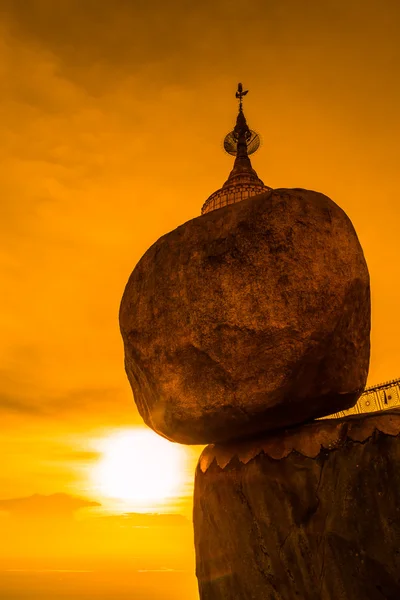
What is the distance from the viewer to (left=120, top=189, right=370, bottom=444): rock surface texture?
363 cm

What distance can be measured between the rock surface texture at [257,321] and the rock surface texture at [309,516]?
1.11ft

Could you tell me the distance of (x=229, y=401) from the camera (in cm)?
373

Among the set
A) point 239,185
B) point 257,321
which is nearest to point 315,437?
point 257,321

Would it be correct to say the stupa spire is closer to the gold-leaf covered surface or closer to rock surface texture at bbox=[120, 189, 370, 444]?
rock surface texture at bbox=[120, 189, 370, 444]

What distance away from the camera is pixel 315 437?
3621mm

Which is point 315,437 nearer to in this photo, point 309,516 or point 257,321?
point 309,516

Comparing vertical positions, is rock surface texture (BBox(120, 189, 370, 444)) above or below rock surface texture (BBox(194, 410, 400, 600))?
above

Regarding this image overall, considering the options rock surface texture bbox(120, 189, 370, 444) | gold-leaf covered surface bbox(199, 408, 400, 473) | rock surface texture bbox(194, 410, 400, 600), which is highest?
rock surface texture bbox(120, 189, 370, 444)

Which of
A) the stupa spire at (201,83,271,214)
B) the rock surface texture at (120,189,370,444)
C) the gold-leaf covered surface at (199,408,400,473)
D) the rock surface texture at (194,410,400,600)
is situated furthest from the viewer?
the stupa spire at (201,83,271,214)

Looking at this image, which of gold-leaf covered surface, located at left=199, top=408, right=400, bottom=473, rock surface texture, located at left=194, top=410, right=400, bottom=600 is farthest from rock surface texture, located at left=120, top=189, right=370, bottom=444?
A: rock surface texture, located at left=194, top=410, right=400, bottom=600

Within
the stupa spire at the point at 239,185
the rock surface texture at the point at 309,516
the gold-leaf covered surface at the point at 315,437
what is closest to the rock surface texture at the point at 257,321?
the gold-leaf covered surface at the point at 315,437

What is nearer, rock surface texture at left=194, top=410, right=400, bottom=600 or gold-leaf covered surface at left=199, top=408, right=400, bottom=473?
rock surface texture at left=194, top=410, right=400, bottom=600

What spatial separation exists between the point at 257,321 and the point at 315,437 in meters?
1.07

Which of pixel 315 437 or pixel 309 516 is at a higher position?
pixel 315 437
